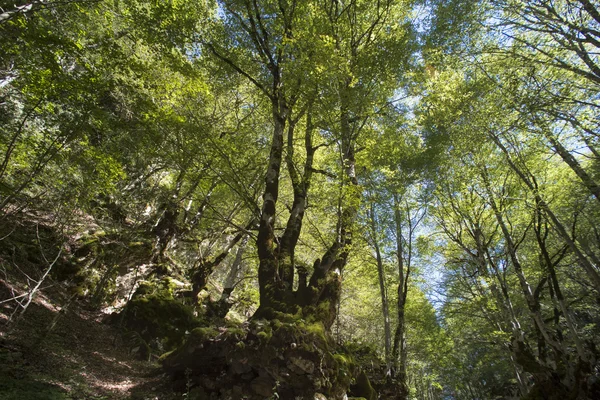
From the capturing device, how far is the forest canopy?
5.45m

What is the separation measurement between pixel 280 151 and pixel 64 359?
21.1 ft

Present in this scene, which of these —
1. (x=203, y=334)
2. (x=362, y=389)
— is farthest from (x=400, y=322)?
(x=203, y=334)

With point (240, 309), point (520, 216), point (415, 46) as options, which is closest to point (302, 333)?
point (415, 46)

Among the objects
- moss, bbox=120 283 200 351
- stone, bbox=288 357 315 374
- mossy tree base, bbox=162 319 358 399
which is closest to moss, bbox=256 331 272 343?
mossy tree base, bbox=162 319 358 399

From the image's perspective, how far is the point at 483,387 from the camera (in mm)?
30031

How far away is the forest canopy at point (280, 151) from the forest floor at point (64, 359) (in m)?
0.28

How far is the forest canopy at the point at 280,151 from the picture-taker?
5449 millimetres

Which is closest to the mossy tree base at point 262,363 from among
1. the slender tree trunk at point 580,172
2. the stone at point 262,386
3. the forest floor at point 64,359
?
the stone at point 262,386

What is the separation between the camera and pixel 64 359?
217 inches

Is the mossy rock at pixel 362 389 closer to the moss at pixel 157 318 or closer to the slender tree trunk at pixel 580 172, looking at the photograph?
the moss at pixel 157 318

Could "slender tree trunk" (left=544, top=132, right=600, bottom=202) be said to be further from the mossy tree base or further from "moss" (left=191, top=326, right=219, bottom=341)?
"moss" (left=191, top=326, right=219, bottom=341)

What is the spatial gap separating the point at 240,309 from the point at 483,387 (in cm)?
3044

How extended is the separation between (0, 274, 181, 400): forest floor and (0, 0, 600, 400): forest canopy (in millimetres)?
278

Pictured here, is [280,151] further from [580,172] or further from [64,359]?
[580,172]
